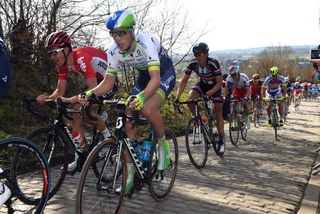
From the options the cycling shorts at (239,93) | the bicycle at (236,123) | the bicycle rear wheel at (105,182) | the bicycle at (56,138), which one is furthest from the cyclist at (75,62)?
the cycling shorts at (239,93)

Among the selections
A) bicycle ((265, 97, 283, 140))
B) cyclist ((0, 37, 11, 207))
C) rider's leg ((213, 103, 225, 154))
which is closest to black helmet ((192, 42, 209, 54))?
rider's leg ((213, 103, 225, 154))

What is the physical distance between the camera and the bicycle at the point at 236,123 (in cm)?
1025

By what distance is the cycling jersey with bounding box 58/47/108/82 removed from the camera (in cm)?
515

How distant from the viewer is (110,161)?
390cm

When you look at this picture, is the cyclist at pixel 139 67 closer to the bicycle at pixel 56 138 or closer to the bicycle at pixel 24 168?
the bicycle at pixel 56 138

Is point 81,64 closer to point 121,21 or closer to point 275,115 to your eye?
point 121,21

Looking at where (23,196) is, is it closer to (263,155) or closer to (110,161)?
(110,161)

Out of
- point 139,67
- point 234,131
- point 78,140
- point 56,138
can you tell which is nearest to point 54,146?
point 56,138

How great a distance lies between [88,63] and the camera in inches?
203

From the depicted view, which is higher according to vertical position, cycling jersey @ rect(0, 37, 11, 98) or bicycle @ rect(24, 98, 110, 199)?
cycling jersey @ rect(0, 37, 11, 98)

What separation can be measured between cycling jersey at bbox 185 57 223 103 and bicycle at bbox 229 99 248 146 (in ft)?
6.48

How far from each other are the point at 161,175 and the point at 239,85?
7378mm

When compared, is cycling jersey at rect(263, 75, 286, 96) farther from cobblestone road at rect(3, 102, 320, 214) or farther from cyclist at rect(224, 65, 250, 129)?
cobblestone road at rect(3, 102, 320, 214)

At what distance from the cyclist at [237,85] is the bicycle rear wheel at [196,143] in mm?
3100
